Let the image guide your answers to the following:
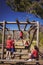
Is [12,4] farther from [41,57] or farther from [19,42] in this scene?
[41,57]

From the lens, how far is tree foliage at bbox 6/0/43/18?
2520cm

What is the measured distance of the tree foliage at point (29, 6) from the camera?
82.7 ft

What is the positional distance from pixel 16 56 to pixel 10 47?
150 centimetres

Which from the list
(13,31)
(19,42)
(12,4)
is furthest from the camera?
(12,4)

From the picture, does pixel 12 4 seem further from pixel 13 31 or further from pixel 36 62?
pixel 36 62

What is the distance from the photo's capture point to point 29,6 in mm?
26406

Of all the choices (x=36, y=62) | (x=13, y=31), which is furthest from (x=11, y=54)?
(x=13, y=31)

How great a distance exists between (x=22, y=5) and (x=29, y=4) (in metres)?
0.82

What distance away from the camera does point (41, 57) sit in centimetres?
1329

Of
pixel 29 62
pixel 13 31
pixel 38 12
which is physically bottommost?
pixel 29 62

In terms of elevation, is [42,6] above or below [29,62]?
above

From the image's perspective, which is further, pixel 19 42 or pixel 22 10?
pixel 22 10

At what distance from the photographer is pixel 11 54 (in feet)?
45.1

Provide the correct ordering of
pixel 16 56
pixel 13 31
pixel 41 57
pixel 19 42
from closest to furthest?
pixel 41 57
pixel 16 56
pixel 13 31
pixel 19 42
